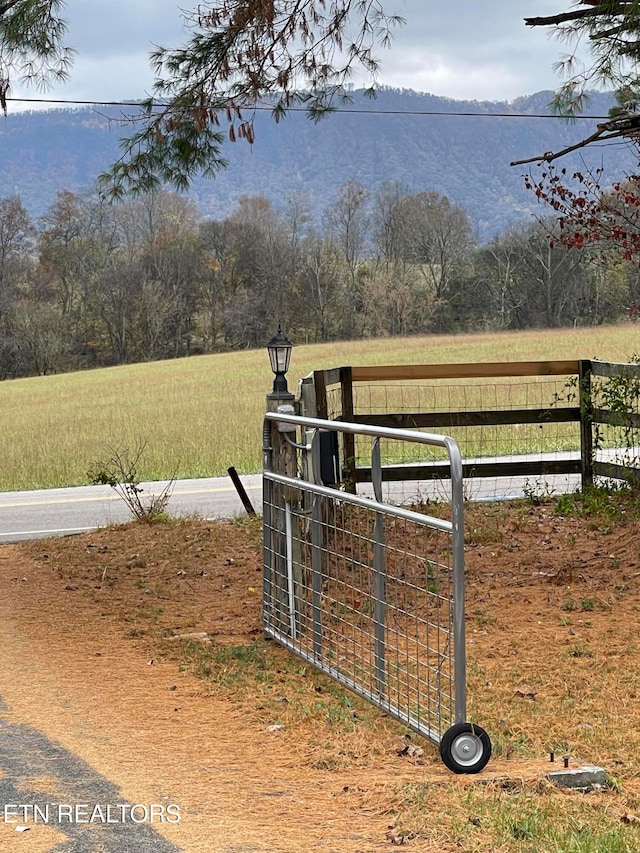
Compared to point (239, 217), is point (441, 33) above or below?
below

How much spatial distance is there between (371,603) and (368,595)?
60 centimetres

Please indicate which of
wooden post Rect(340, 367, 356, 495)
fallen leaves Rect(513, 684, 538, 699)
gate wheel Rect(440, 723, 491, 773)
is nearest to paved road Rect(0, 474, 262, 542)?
wooden post Rect(340, 367, 356, 495)

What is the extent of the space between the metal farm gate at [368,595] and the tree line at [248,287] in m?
48.1

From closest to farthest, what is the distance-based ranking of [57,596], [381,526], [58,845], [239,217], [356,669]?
1. [58,845]
2. [381,526]
3. [356,669]
4. [57,596]
5. [239,217]

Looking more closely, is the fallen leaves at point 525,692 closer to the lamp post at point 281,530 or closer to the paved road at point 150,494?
the lamp post at point 281,530

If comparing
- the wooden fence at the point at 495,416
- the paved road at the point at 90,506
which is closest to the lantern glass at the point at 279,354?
the wooden fence at the point at 495,416

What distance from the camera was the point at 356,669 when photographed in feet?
18.6

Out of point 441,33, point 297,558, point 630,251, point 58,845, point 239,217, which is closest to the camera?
point 58,845

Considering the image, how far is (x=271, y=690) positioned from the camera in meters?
5.41

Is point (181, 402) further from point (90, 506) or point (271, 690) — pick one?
point (271, 690)

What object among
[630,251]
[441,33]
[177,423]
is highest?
[441,33]

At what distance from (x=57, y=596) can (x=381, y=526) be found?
374cm

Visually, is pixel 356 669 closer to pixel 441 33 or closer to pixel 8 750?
pixel 8 750

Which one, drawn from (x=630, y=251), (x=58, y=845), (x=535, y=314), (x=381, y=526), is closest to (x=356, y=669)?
(x=381, y=526)
